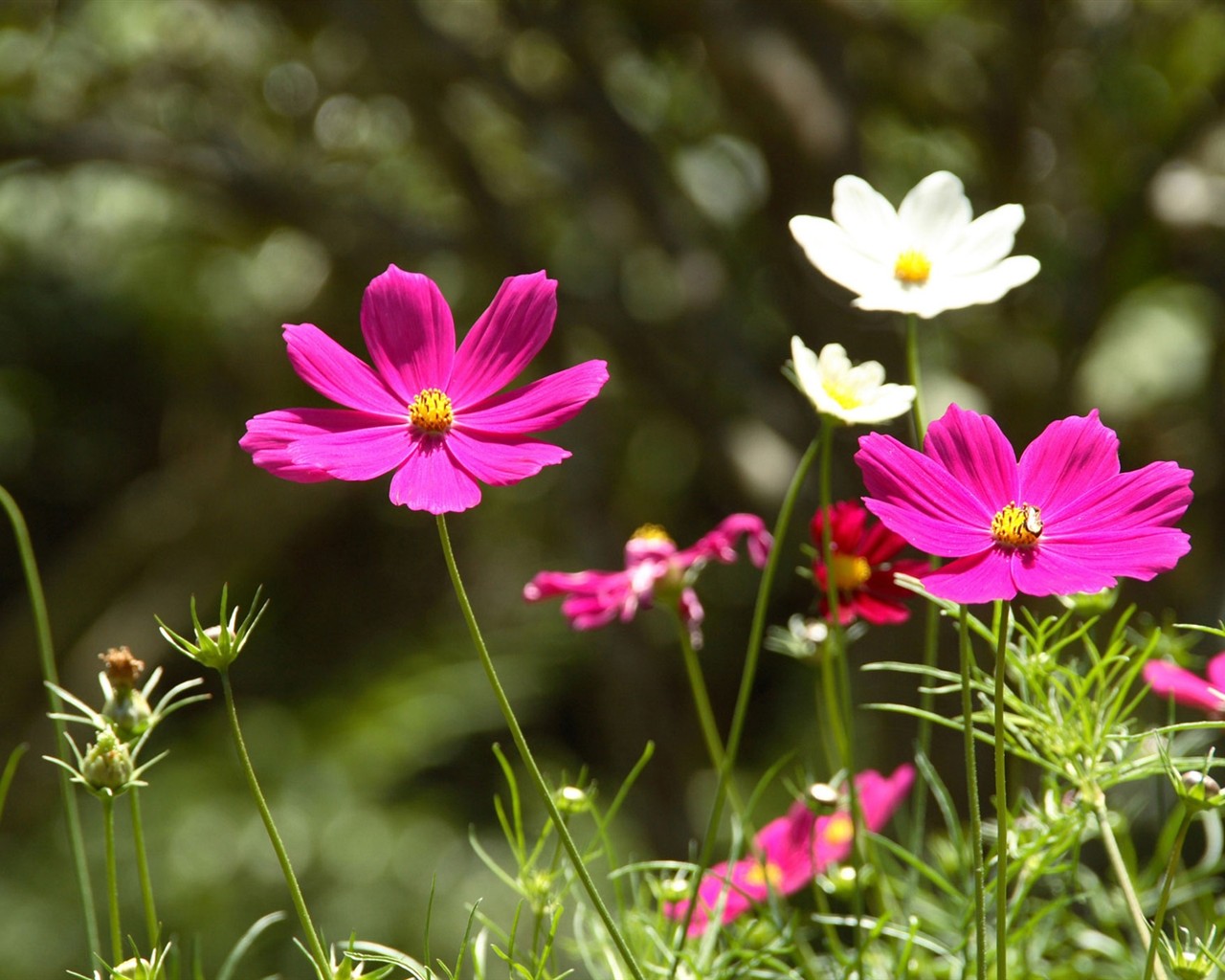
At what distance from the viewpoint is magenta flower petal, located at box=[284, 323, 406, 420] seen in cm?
30

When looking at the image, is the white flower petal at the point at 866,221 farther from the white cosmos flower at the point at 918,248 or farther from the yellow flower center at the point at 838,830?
the yellow flower center at the point at 838,830

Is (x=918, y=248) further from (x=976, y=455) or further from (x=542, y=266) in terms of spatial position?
(x=542, y=266)

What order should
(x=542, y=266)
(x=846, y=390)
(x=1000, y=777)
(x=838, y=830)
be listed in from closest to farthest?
1. (x=1000, y=777)
2. (x=846, y=390)
3. (x=838, y=830)
4. (x=542, y=266)

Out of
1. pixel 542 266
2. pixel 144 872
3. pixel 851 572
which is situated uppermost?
pixel 542 266

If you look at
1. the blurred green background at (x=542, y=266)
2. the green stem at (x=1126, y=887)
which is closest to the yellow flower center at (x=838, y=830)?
the green stem at (x=1126, y=887)

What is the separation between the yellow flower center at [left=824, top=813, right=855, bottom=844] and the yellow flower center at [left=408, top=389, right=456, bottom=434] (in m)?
0.20

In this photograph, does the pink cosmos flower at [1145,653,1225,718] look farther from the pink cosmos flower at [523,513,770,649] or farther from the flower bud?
the flower bud

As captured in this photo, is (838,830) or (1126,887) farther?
(838,830)

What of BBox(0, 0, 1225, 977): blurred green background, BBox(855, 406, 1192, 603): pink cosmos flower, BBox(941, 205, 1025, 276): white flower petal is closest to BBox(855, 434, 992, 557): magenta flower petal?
BBox(855, 406, 1192, 603): pink cosmos flower

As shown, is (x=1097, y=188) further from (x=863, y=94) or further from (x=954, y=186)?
(x=954, y=186)

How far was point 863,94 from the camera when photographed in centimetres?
181

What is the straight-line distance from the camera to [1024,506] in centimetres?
28

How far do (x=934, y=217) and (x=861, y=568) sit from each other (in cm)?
11

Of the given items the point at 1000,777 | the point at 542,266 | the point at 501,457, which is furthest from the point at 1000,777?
the point at 542,266
